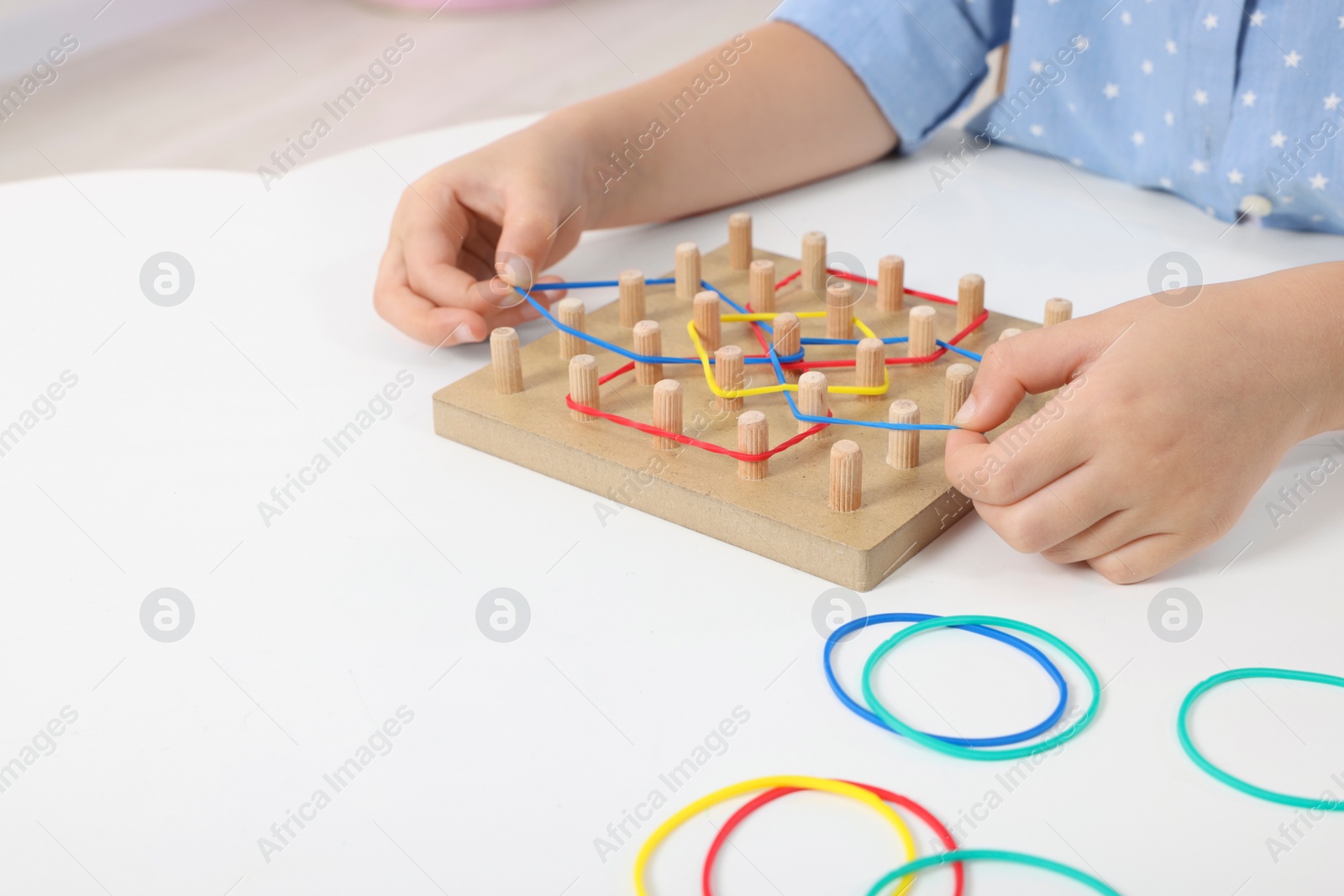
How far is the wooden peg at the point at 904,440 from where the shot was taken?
0.62m

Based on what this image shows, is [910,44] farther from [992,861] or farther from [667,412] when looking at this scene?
[992,861]

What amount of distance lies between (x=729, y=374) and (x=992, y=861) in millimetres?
320

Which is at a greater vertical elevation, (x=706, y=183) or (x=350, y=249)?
(x=350, y=249)

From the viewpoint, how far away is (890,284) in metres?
0.78

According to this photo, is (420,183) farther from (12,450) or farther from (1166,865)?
(1166,865)

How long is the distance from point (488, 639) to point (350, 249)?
0.47 metres

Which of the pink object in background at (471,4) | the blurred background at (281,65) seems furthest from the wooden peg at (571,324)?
the pink object in background at (471,4)

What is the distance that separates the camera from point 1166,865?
1.42 feet

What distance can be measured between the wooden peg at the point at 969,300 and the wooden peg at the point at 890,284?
0.04 metres

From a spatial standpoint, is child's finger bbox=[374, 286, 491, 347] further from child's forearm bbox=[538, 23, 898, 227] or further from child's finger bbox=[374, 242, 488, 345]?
child's forearm bbox=[538, 23, 898, 227]

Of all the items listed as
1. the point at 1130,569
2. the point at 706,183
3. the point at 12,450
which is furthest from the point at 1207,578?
the point at 12,450

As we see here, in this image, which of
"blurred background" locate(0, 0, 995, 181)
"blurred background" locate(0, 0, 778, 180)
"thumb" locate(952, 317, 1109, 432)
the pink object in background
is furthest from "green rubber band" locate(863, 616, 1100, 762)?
the pink object in background

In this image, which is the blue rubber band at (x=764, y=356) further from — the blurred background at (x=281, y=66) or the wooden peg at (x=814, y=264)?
the blurred background at (x=281, y=66)

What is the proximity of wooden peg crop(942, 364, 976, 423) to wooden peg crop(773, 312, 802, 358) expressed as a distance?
4.0 inches
